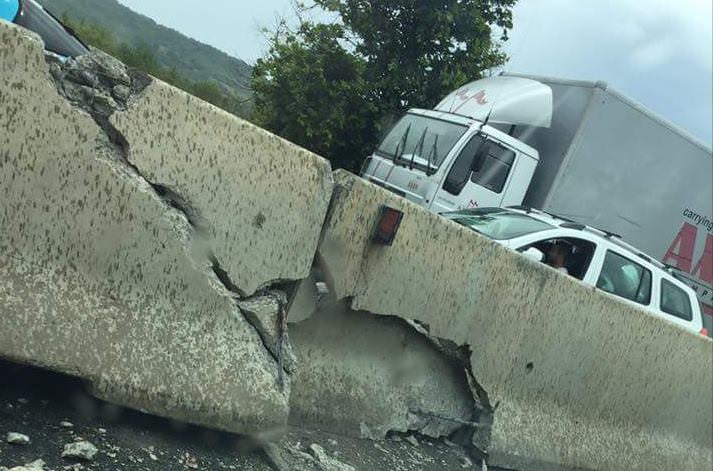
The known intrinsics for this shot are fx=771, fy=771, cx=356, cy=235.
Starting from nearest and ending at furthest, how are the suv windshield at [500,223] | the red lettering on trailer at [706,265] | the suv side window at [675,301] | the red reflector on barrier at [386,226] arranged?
the red reflector on barrier at [386,226] → the suv windshield at [500,223] → the suv side window at [675,301] → the red lettering on trailer at [706,265]

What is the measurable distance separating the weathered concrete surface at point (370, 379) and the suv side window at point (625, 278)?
3384 millimetres

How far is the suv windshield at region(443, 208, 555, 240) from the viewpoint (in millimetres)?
6910

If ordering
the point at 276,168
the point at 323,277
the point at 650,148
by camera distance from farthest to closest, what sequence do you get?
1. the point at 650,148
2. the point at 323,277
3. the point at 276,168

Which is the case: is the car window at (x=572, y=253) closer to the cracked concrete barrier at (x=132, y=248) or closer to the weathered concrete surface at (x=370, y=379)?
the weathered concrete surface at (x=370, y=379)

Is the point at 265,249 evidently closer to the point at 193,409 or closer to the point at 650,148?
the point at 193,409

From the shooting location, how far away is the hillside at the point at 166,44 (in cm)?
1305

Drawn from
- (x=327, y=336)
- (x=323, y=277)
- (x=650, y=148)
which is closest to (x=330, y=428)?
(x=327, y=336)

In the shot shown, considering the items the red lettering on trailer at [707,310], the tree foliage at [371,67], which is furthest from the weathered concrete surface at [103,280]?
the tree foliage at [371,67]

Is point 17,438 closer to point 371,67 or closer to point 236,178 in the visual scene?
point 236,178

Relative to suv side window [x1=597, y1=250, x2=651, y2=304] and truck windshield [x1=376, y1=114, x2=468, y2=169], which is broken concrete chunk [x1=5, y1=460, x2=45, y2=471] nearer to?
suv side window [x1=597, y1=250, x2=651, y2=304]

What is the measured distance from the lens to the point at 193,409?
9.99 feet

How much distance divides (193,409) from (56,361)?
575 millimetres

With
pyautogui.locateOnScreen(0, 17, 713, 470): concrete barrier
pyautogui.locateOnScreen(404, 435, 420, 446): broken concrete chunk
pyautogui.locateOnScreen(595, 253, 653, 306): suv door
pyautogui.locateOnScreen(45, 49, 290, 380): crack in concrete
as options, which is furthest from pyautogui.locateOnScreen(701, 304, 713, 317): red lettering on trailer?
pyautogui.locateOnScreen(45, 49, 290, 380): crack in concrete

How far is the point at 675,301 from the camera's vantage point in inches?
302
